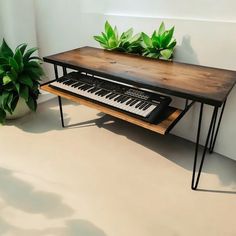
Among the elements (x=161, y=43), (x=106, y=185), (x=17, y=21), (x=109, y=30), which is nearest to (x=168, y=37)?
(x=161, y=43)

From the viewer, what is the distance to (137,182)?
1.56 m

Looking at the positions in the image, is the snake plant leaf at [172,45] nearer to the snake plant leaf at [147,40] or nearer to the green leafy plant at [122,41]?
Answer: the snake plant leaf at [147,40]

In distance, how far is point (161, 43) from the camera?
1662 millimetres

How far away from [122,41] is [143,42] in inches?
6.7

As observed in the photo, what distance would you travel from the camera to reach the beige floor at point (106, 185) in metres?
1.28

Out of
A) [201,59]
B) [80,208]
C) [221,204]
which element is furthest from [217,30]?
[80,208]

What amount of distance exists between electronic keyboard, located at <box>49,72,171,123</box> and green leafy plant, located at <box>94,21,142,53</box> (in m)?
0.32

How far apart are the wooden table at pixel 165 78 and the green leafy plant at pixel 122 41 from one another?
0.06 metres

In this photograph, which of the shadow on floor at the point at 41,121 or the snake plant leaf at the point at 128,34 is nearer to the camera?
the snake plant leaf at the point at 128,34

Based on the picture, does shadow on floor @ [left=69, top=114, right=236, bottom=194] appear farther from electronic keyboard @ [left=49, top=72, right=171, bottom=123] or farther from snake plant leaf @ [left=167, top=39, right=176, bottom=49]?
snake plant leaf @ [left=167, top=39, right=176, bottom=49]

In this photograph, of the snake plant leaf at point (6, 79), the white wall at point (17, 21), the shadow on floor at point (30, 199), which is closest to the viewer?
the shadow on floor at point (30, 199)

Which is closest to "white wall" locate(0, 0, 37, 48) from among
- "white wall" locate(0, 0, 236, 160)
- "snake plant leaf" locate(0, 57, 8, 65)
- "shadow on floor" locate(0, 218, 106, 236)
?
"white wall" locate(0, 0, 236, 160)

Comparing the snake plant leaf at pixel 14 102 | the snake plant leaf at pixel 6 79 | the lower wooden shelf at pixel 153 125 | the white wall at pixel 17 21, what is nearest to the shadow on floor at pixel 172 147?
the lower wooden shelf at pixel 153 125

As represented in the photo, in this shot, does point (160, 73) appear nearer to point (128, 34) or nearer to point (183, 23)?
point (183, 23)
